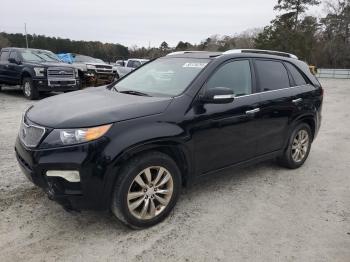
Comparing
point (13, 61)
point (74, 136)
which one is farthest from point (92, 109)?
point (13, 61)

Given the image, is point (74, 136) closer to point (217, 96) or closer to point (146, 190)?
point (146, 190)

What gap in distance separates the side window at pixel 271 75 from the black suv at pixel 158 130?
0.7 inches

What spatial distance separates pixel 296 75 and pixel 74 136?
3.68m

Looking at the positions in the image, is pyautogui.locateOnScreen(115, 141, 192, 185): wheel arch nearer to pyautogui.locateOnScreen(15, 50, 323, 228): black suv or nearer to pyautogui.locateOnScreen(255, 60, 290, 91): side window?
pyautogui.locateOnScreen(15, 50, 323, 228): black suv

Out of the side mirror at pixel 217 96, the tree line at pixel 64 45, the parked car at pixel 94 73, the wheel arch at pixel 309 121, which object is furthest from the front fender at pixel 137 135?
the tree line at pixel 64 45

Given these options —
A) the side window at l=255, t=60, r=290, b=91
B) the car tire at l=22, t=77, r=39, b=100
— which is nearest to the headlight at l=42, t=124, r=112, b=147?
the side window at l=255, t=60, r=290, b=91

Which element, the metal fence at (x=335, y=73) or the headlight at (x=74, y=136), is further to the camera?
the metal fence at (x=335, y=73)

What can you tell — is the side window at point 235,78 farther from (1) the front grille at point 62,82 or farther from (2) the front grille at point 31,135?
(1) the front grille at point 62,82

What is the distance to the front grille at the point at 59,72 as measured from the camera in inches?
497

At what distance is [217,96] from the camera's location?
12.8 ft

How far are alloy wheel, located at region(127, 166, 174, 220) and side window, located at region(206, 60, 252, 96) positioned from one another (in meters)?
1.18

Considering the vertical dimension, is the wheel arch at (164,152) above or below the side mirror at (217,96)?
below

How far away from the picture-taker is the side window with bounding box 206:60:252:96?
426 cm

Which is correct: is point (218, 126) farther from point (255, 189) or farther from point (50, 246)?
point (50, 246)
